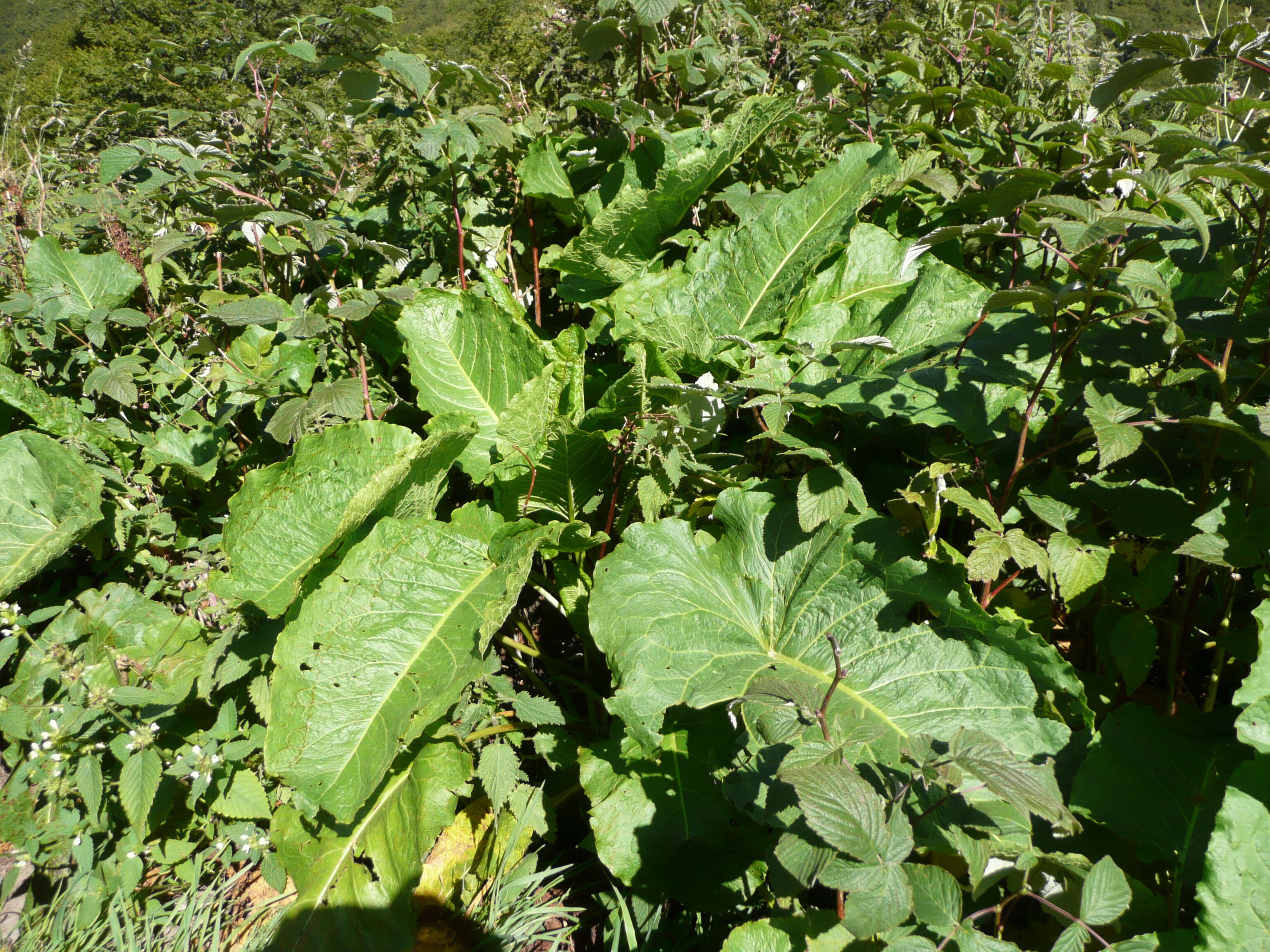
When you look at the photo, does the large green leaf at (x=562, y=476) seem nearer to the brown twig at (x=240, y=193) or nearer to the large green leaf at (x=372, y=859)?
the large green leaf at (x=372, y=859)

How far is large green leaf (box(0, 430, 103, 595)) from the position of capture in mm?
2047

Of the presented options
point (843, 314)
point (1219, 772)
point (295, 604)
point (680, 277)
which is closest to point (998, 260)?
point (843, 314)

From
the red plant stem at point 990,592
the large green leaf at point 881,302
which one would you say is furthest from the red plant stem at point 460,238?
the red plant stem at point 990,592

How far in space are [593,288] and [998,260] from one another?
1.25 metres

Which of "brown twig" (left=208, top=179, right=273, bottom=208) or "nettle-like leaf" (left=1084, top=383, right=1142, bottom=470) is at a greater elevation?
"brown twig" (left=208, top=179, right=273, bottom=208)

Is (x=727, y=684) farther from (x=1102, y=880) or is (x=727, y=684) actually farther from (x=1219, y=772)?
(x=1219, y=772)

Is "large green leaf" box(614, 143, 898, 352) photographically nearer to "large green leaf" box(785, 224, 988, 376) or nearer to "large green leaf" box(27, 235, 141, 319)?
"large green leaf" box(785, 224, 988, 376)

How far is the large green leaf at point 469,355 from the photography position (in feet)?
6.95

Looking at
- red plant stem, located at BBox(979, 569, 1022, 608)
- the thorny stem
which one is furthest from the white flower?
the thorny stem

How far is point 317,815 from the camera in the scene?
177cm

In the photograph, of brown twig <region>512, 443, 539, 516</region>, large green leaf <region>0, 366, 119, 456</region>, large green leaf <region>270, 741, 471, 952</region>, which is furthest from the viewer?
large green leaf <region>0, 366, 119, 456</region>

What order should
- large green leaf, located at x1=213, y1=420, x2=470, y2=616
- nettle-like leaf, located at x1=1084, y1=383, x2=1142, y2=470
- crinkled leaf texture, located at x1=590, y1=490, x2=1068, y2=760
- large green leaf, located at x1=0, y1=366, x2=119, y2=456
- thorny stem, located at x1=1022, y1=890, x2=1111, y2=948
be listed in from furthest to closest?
large green leaf, located at x1=0, y1=366, x2=119, y2=456 < large green leaf, located at x1=213, y1=420, x2=470, y2=616 < crinkled leaf texture, located at x1=590, y1=490, x2=1068, y2=760 < nettle-like leaf, located at x1=1084, y1=383, x2=1142, y2=470 < thorny stem, located at x1=1022, y1=890, x2=1111, y2=948

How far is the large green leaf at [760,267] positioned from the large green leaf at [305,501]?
70 cm

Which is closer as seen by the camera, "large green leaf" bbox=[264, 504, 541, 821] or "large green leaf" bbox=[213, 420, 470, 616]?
"large green leaf" bbox=[264, 504, 541, 821]
